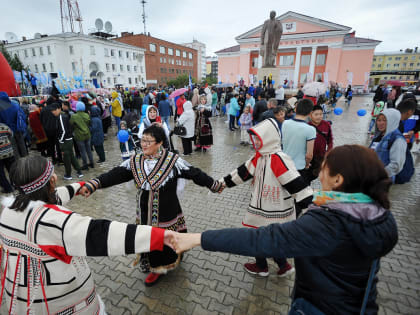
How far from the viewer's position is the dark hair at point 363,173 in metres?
1.07

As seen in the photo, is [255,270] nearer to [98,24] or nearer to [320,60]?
[320,60]

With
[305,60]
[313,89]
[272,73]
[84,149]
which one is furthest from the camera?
[305,60]

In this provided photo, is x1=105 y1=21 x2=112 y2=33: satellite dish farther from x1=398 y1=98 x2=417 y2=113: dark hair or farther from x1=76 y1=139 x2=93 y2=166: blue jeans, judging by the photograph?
x1=398 y1=98 x2=417 y2=113: dark hair

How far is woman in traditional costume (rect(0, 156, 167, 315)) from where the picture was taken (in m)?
1.35

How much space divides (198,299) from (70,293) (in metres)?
1.57

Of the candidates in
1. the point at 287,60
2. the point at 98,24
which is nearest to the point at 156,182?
the point at 287,60

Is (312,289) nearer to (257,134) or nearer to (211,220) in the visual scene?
(257,134)

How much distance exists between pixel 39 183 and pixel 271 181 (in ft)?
6.88

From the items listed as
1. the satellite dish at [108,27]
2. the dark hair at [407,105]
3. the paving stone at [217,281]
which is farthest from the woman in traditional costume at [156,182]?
the satellite dish at [108,27]

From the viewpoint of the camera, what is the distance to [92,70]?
38.7 metres

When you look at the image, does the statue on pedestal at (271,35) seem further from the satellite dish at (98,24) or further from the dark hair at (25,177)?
the satellite dish at (98,24)

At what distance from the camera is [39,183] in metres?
1.45

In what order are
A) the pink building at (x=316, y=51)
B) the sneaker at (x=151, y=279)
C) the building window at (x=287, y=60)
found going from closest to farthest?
the sneaker at (x=151, y=279), the pink building at (x=316, y=51), the building window at (x=287, y=60)

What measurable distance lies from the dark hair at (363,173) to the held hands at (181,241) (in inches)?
33.9
